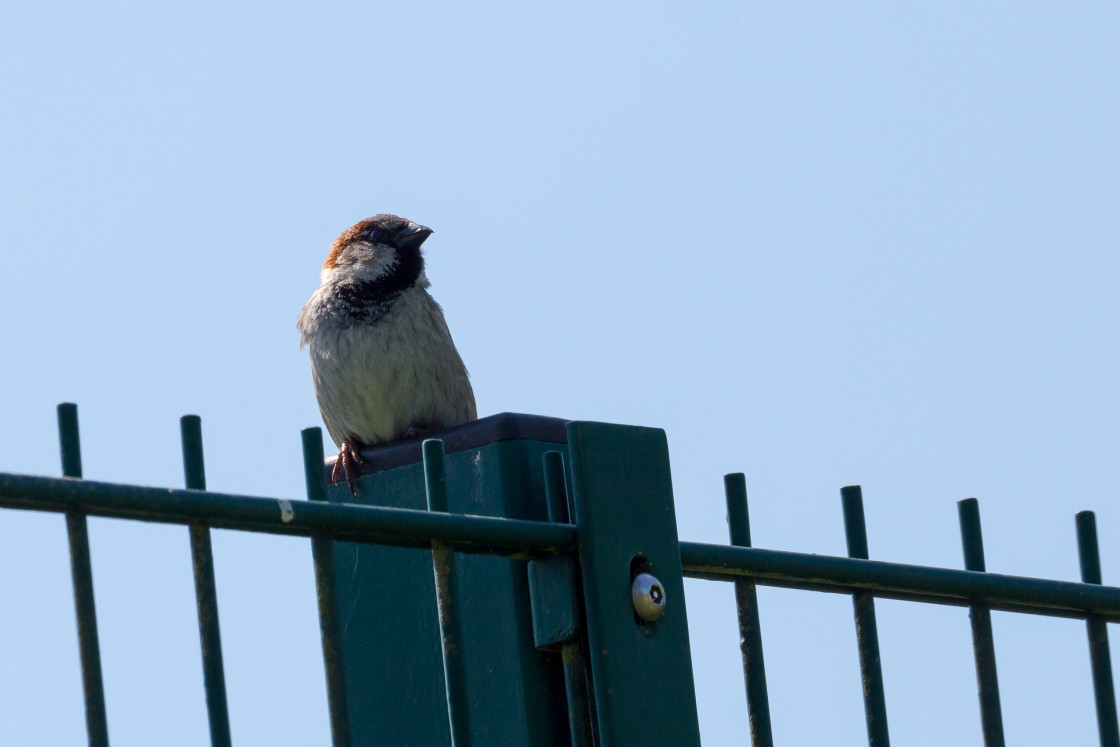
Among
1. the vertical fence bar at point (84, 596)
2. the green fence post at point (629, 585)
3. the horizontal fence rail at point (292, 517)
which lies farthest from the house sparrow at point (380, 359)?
the vertical fence bar at point (84, 596)

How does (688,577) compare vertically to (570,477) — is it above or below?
below

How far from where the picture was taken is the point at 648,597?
1.97 metres

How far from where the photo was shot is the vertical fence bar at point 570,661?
194 centimetres

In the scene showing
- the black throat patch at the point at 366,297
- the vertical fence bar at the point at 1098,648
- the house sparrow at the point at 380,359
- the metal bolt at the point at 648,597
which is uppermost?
the black throat patch at the point at 366,297

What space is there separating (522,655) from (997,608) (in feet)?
2.49

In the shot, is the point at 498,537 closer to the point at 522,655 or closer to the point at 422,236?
the point at 522,655

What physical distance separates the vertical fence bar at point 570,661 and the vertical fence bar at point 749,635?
0.24 meters

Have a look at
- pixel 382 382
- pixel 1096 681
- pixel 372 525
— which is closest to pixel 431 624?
pixel 372 525

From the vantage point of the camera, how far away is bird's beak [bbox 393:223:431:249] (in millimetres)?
5816

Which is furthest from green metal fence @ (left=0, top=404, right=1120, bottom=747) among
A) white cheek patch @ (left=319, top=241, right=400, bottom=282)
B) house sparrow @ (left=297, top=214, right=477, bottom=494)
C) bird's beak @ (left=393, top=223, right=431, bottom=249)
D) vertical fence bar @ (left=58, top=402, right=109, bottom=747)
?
bird's beak @ (left=393, top=223, right=431, bottom=249)

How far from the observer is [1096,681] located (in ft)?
8.00

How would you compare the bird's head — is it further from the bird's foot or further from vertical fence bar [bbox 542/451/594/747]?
vertical fence bar [bbox 542/451/594/747]

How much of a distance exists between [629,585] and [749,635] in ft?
0.72

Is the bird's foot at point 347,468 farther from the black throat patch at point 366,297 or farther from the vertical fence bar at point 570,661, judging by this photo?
the black throat patch at point 366,297
